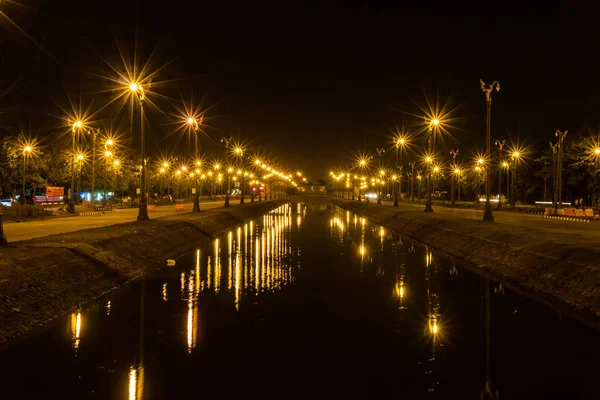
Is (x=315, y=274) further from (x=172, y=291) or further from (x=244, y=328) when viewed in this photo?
(x=244, y=328)

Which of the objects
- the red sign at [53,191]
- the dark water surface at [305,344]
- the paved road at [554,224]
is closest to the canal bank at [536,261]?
the dark water surface at [305,344]

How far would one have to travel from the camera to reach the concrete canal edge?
547 inches

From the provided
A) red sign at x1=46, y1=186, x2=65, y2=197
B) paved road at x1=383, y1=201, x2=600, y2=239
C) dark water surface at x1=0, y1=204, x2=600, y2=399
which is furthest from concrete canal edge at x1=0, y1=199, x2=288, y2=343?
red sign at x1=46, y1=186, x2=65, y2=197

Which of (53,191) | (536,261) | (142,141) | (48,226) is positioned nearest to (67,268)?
(536,261)

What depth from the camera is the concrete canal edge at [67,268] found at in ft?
45.6

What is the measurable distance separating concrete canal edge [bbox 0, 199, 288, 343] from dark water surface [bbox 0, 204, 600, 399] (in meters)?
0.70

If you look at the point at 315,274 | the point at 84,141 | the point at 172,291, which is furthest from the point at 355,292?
the point at 84,141

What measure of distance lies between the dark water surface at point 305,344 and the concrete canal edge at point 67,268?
699 millimetres

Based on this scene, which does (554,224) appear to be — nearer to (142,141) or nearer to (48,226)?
(142,141)

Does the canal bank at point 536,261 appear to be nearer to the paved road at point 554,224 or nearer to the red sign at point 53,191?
the paved road at point 554,224

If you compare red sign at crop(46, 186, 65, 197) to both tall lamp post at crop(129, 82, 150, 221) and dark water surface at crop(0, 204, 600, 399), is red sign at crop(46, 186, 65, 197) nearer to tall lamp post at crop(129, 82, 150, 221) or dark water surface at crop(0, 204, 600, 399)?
tall lamp post at crop(129, 82, 150, 221)

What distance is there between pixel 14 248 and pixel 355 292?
40.4 ft

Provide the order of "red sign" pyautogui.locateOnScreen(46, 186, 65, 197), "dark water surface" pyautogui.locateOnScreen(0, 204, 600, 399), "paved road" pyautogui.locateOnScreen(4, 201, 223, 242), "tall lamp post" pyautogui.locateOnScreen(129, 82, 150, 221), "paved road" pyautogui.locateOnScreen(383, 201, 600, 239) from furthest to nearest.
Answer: "red sign" pyautogui.locateOnScreen(46, 186, 65, 197), "tall lamp post" pyautogui.locateOnScreen(129, 82, 150, 221), "paved road" pyautogui.locateOnScreen(4, 201, 223, 242), "paved road" pyautogui.locateOnScreen(383, 201, 600, 239), "dark water surface" pyautogui.locateOnScreen(0, 204, 600, 399)

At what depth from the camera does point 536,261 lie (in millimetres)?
20969
